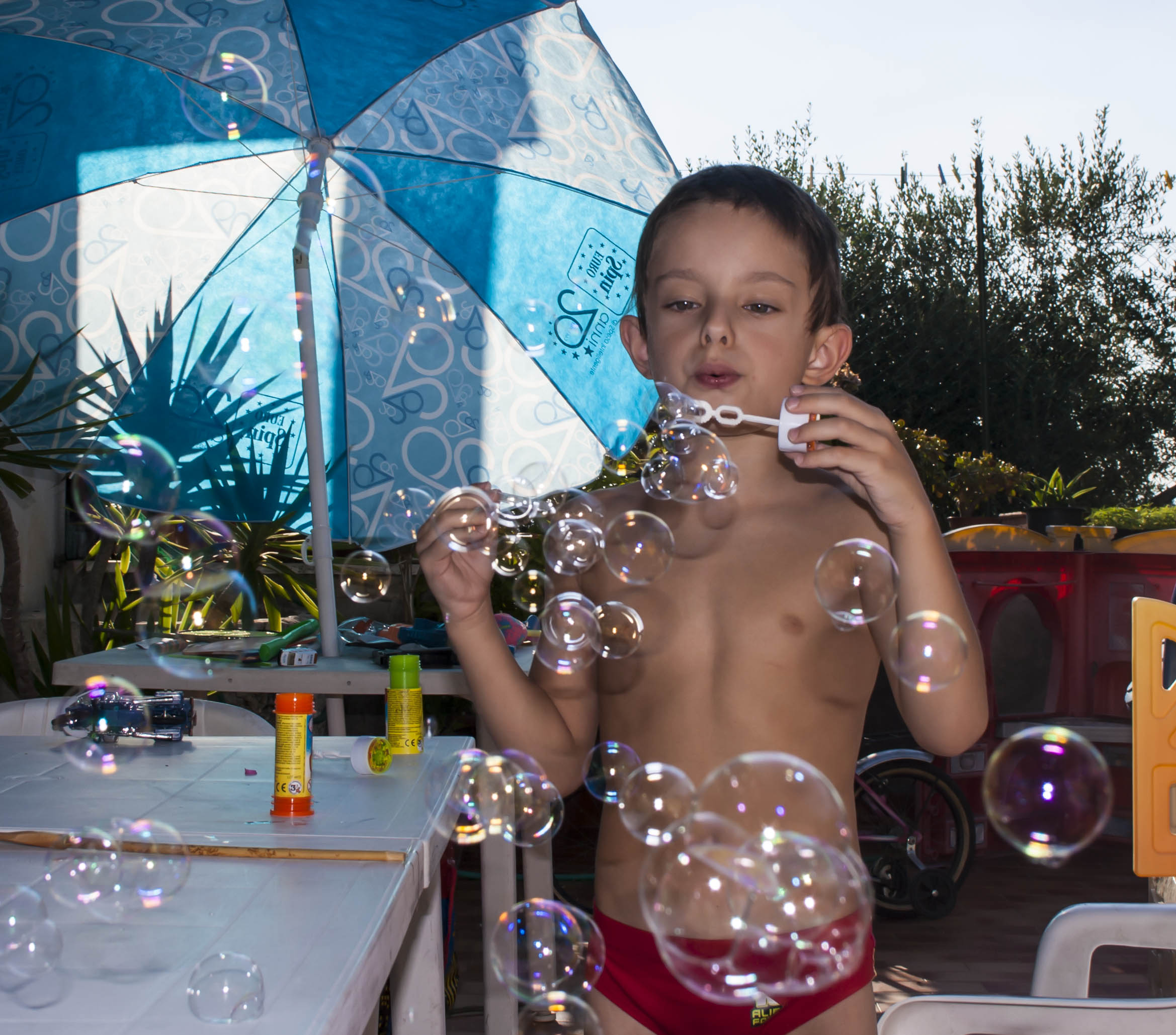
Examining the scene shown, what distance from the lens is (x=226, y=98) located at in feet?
7.82

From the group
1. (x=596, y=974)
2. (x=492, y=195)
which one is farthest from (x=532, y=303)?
(x=596, y=974)

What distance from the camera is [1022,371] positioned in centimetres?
1069

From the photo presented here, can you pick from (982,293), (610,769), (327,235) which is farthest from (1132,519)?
(610,769)

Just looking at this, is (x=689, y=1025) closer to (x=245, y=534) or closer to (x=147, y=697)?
(x=147, y=697)

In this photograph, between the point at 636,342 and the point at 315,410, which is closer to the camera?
the point at 636,342

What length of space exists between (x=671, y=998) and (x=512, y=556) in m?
0.80

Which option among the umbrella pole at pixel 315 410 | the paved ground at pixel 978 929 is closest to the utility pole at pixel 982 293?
the paved ground at pixel 978 929

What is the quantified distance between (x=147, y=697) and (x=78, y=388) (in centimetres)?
91

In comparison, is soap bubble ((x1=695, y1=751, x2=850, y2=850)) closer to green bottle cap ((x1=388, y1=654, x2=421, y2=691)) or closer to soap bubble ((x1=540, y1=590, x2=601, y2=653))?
soap bubble ((x1=540, y1=590, x2=601, y2=653))

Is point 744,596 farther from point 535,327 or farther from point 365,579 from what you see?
point 535,327

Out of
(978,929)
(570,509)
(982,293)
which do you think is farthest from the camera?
(982,293)

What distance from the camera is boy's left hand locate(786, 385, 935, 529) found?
1075mm

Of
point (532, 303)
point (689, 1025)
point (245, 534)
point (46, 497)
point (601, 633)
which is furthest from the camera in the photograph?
point (46, 497)

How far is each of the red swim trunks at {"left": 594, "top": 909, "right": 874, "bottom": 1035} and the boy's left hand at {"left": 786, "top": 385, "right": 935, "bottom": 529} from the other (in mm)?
500
